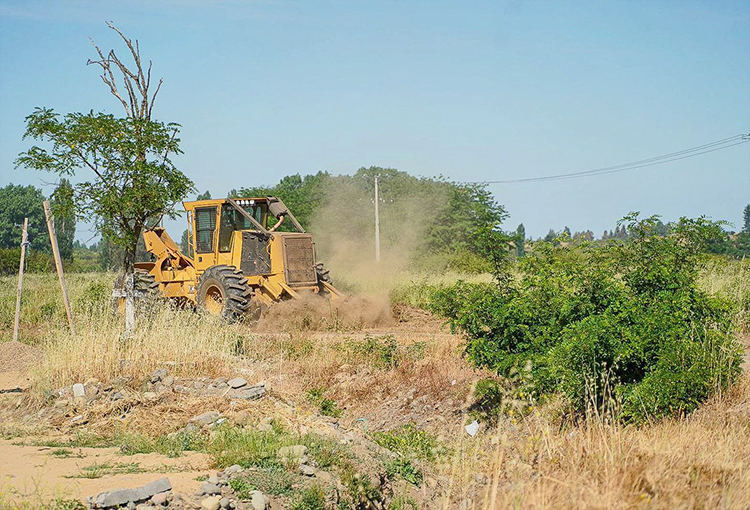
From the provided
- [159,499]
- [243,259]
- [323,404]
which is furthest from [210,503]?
[243,259]

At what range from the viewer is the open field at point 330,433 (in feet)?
19.2

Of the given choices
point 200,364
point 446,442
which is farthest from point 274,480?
point 200,364

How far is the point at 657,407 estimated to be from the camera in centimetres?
829

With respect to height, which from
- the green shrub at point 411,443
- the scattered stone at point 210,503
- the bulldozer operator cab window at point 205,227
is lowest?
the green shrub at point 411,443

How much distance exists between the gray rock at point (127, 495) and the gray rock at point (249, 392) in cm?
387

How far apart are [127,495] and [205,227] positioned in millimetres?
14339

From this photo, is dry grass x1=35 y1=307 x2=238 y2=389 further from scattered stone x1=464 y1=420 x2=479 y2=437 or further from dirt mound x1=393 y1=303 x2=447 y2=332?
dirt mound x1=393 y1=303 x2=447 y2=332

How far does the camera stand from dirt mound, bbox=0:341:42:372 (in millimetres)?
14156

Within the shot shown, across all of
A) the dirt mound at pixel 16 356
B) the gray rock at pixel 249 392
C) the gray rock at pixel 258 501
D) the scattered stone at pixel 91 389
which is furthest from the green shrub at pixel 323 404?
the dirt mound at pixel 16 356

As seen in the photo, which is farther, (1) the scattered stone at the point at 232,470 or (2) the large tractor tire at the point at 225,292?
(2) the large tractor tire at the point at 225,292

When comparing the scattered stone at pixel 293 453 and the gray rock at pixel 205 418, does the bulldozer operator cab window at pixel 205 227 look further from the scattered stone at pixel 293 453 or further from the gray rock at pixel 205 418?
the scattered stone at pixel 293 453

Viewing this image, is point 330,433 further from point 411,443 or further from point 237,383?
point 237,383

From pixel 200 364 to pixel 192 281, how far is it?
8846mm

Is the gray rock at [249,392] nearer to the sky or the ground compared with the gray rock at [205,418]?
nearer to the sky
